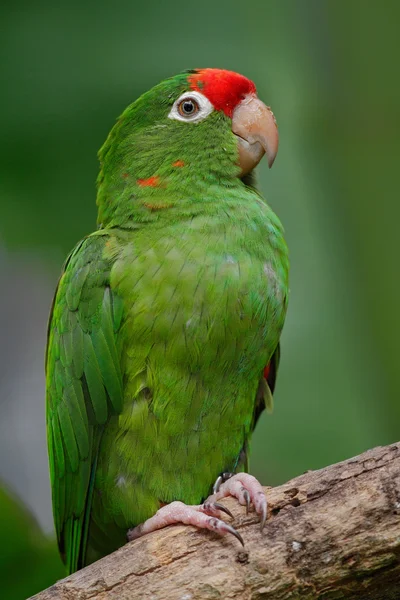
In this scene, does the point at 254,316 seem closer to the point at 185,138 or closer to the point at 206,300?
the point at 206,300

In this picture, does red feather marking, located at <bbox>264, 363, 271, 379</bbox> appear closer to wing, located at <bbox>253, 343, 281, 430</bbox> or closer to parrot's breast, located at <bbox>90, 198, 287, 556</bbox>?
wing, located at <bbox>253, 343, 281, 430</bbox>

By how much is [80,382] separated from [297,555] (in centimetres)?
97

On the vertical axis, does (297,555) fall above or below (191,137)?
below

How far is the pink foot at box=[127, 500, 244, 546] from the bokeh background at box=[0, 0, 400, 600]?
132 cm

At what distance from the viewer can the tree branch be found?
5.47 ft

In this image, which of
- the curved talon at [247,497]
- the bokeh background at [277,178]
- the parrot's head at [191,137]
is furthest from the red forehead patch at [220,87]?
the curved talon at [247,497]

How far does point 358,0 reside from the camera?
394 centimetres

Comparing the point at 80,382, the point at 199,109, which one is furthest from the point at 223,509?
the point at 199,109

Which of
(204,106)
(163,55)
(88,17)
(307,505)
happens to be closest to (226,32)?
(163,55)

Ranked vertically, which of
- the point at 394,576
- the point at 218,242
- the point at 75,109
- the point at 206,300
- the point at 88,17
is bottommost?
the point at 394,576

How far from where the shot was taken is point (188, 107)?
2.48 meters

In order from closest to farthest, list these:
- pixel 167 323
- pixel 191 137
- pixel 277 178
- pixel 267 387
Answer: pixel 167 323 < pixel 191 137 < pixel 267 387 < pixel 277 178

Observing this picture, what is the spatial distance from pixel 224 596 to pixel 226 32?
3.17m

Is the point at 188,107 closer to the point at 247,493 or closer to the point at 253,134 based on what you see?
the point at 253,134
